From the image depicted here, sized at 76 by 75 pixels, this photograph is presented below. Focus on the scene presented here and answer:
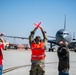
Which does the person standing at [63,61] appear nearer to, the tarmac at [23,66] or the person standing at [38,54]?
the person standing at [38,54]

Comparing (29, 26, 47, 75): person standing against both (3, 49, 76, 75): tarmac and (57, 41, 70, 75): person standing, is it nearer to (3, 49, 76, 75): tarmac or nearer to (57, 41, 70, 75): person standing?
(57, 41, 70, 75): person standing

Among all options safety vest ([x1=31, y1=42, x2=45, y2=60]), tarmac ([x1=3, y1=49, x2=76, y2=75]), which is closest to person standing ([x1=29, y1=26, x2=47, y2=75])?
safety vest ([x1=31, y1=42, x2=45, y2=60])

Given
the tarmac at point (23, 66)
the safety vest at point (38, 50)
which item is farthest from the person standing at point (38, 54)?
the tarmac at point (23, 66)

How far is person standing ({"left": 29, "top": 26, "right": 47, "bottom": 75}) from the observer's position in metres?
10.0

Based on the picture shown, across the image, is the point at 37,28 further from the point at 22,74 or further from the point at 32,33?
the point at 22,74

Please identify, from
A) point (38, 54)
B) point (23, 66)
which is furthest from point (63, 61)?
point (23, 66)

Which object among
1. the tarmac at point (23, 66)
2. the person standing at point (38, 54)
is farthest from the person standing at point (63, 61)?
the tarmac at point (23, 66)

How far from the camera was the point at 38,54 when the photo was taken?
33.4 ft

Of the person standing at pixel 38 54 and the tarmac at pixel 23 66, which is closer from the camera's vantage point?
the person standing at pixel 38 54

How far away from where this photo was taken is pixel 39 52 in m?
10.2

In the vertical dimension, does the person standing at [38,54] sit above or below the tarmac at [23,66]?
above

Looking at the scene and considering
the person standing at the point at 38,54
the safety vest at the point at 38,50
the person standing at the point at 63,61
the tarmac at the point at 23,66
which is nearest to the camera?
the person standing at the point at 63,61

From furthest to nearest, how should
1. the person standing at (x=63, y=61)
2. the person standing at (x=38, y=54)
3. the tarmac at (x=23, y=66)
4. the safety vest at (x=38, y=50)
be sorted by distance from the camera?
the tarmac at (x=23, y=66) < the safety vest at (x=38, y=50) < the person standing at (x=38, y=54) < the person standing at (x=63, y=61)

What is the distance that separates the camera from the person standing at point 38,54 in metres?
10.0
